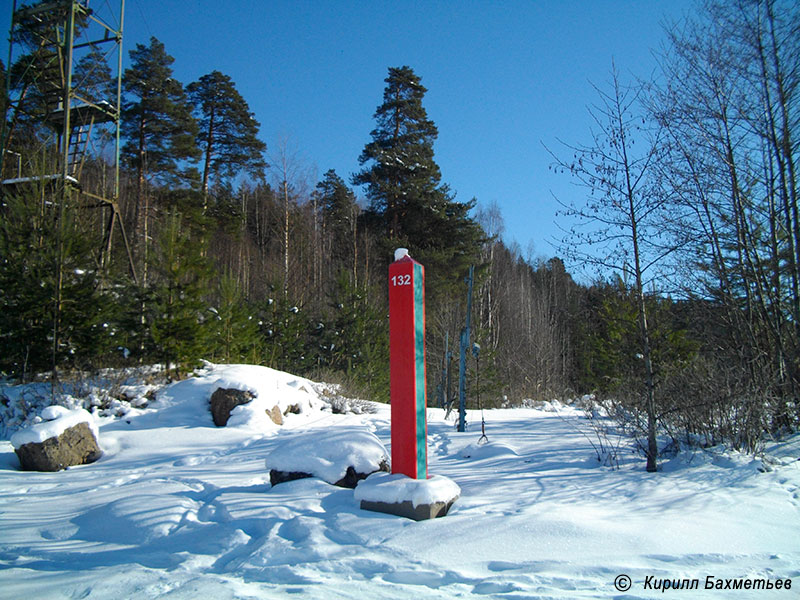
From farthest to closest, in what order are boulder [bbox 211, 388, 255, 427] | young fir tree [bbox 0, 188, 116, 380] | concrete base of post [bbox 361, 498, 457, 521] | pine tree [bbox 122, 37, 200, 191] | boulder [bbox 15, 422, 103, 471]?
pine tree [bbox 122, 37, 200, 191] → young fir tree [bbox 0, 188, 116, 380] → boulder [bbox 211, 388, 255, 427] → boulder [bbox 15, 422, 103, 471] → concrete base of post [bbox 361, 498, 457, 521]

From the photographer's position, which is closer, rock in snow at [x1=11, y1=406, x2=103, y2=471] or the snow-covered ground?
the snow-covered ground

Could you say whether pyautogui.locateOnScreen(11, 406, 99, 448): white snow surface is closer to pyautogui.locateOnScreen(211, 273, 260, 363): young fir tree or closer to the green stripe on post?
pyautogui.locateOnScreen(211, 273, 260, 363): young fir tree

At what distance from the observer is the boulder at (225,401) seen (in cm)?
976

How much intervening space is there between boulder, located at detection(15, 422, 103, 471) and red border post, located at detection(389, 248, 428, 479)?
5.56 m

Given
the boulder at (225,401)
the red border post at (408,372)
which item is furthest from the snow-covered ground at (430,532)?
the boulder at (225,401)

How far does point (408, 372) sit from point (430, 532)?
138 cm

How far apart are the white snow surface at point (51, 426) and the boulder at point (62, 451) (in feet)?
0.15

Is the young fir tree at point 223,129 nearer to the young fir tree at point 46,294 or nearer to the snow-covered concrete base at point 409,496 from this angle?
the young fir tree at point 46,294

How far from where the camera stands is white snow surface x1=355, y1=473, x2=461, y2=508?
4.07m

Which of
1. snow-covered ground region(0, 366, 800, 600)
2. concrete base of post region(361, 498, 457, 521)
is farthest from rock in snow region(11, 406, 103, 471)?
concrete base of post region(361, 498, 457, 521)

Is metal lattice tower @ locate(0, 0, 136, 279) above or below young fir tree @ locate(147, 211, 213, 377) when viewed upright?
above


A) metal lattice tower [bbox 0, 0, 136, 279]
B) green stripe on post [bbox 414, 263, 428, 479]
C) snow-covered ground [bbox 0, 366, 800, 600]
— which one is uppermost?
metal lattice tower [bbox 0, 0, 136, 279]

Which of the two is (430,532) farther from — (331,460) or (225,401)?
(225,401)

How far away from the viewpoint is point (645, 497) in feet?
14.9
